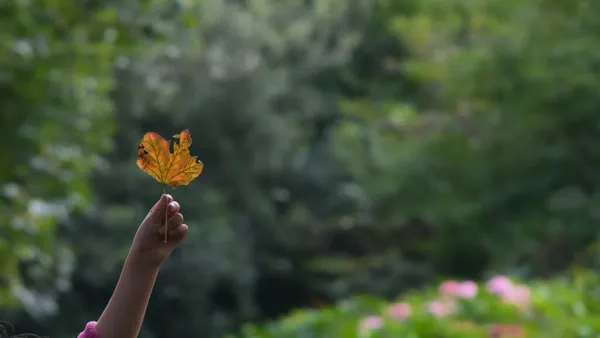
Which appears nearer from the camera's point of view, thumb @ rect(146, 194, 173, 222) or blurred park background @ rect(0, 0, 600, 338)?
thumb @ rect(146, 194, 173, 222)

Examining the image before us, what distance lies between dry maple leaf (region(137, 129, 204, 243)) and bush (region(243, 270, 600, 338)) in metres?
2.77

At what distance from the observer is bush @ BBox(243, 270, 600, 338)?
12.9ft

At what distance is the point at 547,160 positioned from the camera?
988 cm

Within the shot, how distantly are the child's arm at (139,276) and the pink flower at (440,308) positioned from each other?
344cm

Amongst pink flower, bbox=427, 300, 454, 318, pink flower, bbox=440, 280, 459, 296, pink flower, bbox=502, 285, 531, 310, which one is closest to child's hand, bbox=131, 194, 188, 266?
pink flower, bbox=427, 300, 454, 318

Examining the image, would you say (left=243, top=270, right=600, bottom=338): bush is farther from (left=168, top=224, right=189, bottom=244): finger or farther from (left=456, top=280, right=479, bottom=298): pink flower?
(left=168, top=224, right=189, bottom=244): finger

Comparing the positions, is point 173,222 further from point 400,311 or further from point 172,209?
point 400,311

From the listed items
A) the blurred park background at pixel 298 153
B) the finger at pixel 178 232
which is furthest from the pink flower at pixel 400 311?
the finger at pixel 178 232

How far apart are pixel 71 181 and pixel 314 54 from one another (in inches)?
336

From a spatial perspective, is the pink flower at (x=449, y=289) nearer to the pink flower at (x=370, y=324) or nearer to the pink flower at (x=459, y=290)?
the pink flower at (x=459, y=290)

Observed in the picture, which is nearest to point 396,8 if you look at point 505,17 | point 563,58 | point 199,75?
point 199,75

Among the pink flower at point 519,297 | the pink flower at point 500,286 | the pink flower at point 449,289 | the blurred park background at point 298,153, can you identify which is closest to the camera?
the pink flower at point 519,297

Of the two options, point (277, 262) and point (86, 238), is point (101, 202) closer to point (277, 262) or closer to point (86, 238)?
point (86, 238)

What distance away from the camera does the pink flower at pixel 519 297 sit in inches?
181
